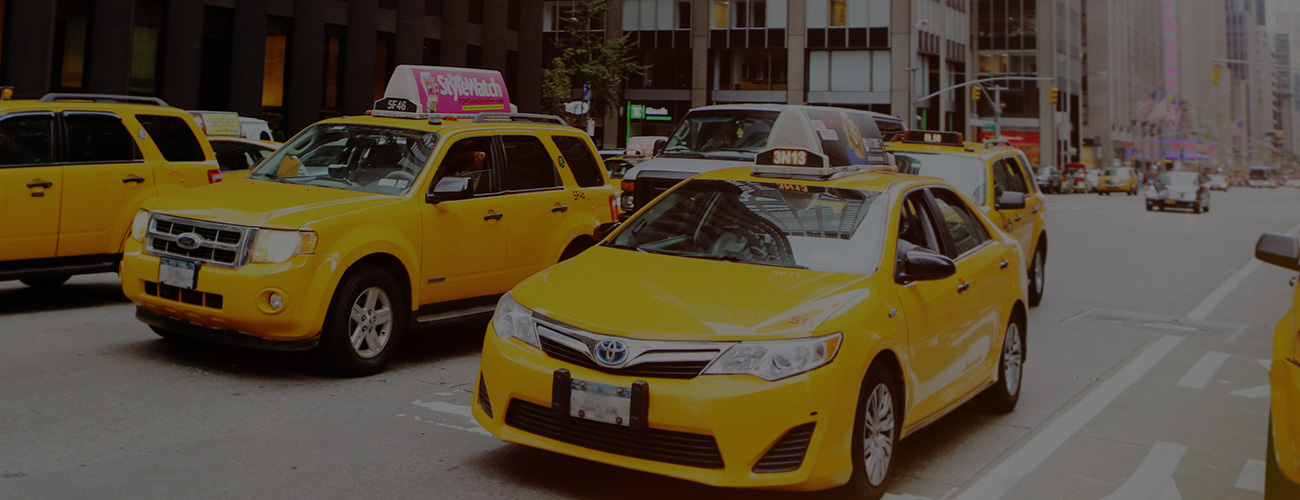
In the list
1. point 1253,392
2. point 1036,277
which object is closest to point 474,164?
point 1253,392

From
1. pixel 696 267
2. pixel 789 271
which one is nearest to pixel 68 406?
pixel 696 267

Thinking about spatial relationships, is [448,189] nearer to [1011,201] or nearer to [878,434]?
[878,434]

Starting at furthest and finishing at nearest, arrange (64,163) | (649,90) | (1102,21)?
(1102,21) → (649,90) → (64,163)

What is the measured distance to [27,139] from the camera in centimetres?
937

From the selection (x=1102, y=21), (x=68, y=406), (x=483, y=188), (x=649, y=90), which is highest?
(x=1102, y=21)

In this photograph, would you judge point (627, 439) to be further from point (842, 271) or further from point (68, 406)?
point (68, 406)

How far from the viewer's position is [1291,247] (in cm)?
445

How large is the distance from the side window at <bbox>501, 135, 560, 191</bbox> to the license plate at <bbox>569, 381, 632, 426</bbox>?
425 cm

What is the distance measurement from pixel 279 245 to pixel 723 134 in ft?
23.8

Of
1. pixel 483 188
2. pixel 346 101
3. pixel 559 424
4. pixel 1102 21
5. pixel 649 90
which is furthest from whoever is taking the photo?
pixel 1102 21

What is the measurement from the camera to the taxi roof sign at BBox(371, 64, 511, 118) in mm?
12547

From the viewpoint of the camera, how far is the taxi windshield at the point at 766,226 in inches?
218

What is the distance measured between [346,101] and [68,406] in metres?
30.5

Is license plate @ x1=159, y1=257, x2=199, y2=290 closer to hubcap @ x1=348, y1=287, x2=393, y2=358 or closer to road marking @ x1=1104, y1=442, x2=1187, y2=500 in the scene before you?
hubcap @ x1=348, y1=287, x2=393, y2=358
